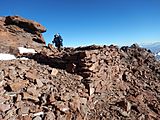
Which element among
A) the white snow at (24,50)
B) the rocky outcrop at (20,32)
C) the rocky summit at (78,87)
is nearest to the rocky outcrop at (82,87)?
the rocky summit at (78,87)

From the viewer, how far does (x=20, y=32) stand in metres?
45.5

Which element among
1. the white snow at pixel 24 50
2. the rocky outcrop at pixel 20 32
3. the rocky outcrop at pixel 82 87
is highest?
the rocky outcrop at pixel 20 32

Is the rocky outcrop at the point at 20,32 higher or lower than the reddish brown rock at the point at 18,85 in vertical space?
higher

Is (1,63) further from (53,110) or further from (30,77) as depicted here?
(53,110)

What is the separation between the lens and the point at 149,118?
2662 centimetres

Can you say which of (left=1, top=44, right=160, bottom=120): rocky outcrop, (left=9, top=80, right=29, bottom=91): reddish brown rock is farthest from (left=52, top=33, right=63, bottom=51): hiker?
(left=9, top=80, right=29, bottom=91): reddish brown rock

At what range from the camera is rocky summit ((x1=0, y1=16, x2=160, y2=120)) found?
20463mm

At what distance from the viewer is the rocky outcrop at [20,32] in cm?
4119

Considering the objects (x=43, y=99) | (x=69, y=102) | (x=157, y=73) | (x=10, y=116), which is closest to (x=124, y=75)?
(x=157, y=73)

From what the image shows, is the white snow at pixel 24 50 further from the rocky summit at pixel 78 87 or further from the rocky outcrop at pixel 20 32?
the rocky outcrop at pixel 20 32

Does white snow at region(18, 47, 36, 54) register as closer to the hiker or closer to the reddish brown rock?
the hiker

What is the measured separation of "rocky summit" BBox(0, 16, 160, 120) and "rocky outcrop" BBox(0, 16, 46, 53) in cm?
54

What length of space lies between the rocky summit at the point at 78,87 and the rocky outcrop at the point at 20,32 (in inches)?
21.3

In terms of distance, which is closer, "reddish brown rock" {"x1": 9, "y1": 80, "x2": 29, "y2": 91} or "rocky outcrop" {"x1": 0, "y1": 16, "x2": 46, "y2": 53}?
"reddish brown rock" {"x1": 9, "y1": 80, "x2": 29, "y2": 91}
